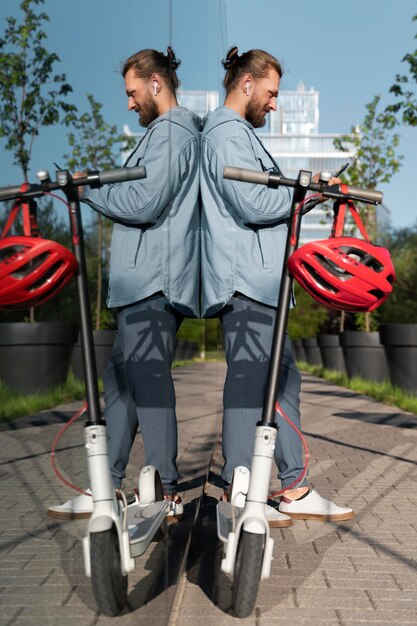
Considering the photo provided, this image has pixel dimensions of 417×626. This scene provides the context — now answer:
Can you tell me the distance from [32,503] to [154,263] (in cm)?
108

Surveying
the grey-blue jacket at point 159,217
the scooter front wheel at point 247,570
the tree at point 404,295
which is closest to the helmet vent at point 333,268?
the grey-blue jacket at point 159,217

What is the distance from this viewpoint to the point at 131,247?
2402mm

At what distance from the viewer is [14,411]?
66.2 inches

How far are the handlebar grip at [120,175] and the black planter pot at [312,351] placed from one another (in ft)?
85.7

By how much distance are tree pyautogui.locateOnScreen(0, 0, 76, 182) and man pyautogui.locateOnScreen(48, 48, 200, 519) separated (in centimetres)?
33

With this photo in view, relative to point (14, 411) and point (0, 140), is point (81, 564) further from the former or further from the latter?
point (0, 140)

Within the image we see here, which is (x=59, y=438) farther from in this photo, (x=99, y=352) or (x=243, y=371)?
(x=243, y=371)

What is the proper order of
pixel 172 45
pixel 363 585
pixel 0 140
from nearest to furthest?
pixel 0 140 → pixel 172 45 → pixel 363 585

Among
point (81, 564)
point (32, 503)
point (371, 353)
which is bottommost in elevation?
point (371, 353)

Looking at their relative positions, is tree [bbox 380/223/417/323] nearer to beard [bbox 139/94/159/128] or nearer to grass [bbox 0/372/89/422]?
beard [bbox 139/94/159/128]

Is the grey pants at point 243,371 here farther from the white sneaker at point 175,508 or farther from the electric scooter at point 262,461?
the electric scooter at point 262,461

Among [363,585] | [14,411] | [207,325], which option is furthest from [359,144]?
[14,411]

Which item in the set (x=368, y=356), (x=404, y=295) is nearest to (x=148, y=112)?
(x=368, y=356)

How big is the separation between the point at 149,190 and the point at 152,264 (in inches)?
11.1
